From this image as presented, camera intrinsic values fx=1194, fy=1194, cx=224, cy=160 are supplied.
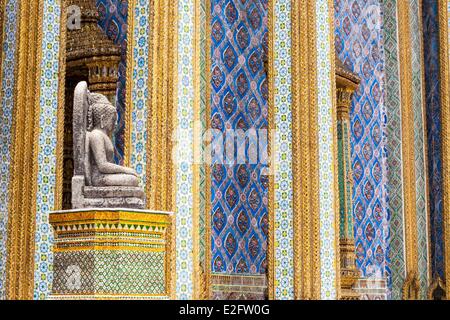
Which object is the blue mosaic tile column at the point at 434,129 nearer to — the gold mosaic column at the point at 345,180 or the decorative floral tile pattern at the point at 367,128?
the decorative floral tile pattern at the point at 367,128

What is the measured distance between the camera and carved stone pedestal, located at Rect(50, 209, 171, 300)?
29.5 ft

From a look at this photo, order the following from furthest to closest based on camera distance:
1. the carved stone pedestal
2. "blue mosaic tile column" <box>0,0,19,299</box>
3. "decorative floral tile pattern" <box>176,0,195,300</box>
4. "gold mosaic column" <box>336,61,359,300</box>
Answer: "gold mosaic column" <box>336,61,359,300</box> < "blue mosaic tile column" <box>0,0,19,299</box> < "decorative floral tile pattern" <box>176,0,195,300</box> < the carved stone pedestal

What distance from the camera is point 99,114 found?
32.0 feet

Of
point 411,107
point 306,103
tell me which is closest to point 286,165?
point 306,103

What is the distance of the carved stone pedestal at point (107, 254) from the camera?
899cm

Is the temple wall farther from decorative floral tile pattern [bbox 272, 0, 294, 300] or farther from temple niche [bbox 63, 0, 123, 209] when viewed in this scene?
temple niche [bbox 63, 0, 123, 209]

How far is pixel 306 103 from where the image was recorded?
1229cm

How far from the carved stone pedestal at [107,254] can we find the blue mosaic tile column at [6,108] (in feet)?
5.24

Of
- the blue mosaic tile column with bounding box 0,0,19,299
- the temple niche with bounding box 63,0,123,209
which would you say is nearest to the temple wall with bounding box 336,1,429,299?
the temple niche with bounding box 63,0,123,209

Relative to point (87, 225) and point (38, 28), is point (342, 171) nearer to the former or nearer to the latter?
point (38, 28)

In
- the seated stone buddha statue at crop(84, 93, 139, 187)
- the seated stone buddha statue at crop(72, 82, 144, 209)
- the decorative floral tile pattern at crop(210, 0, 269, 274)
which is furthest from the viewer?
the decorative floral tile pattern at crop(210, 0, 269, 274)

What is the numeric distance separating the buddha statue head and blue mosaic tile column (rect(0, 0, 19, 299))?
143cm

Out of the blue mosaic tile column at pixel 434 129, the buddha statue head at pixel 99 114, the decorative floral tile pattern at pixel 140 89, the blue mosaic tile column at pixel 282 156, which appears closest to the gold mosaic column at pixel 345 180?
the blue mosaic tile column at pixel 434 129

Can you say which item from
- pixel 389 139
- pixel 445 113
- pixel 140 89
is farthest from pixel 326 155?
pixel 445 113
